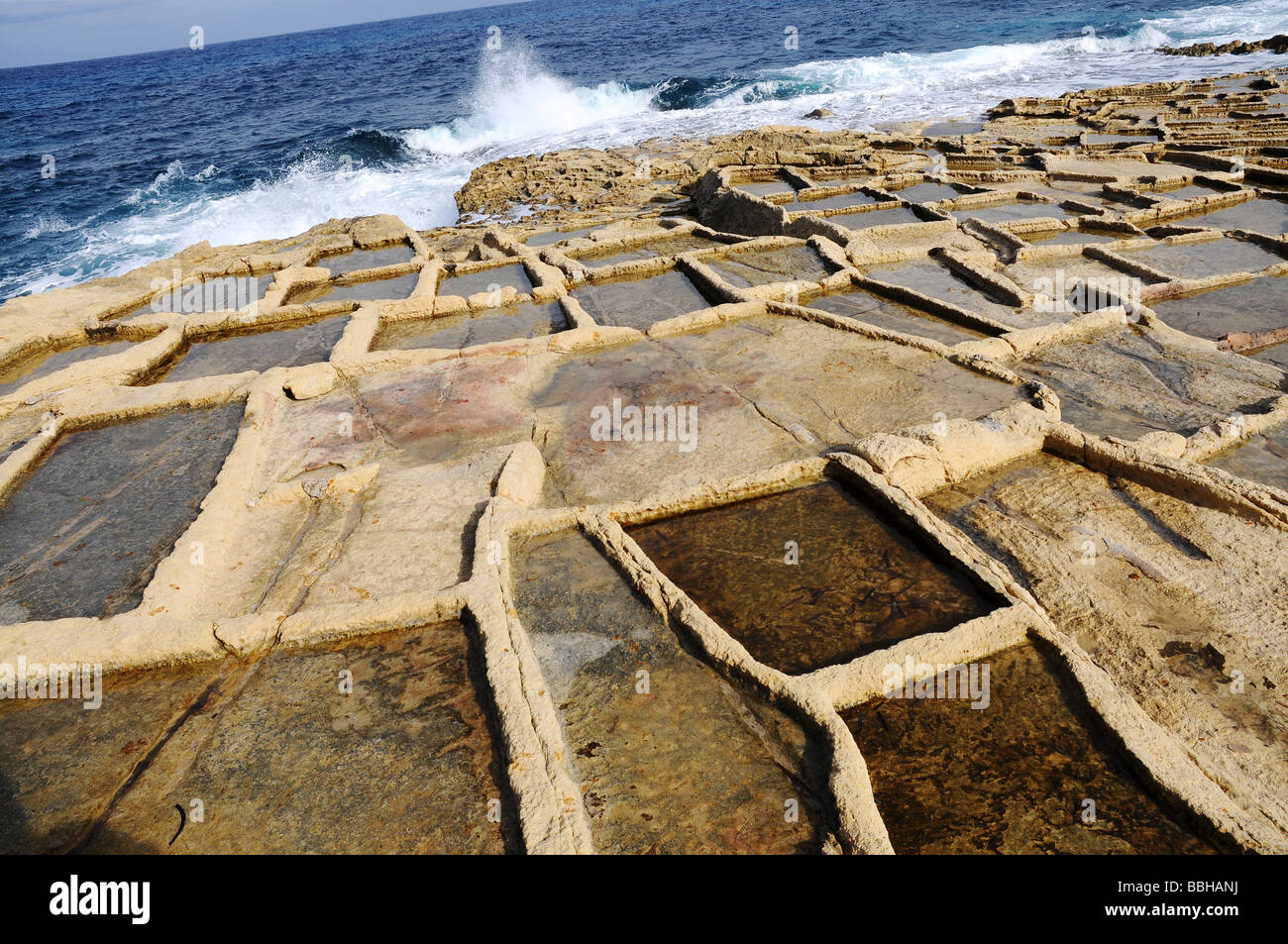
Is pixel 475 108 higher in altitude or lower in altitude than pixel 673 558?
higher

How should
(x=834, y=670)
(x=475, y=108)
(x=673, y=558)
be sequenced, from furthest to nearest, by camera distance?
(x=475, y=108) < (x=673, y=558) < (x=834, y=670)

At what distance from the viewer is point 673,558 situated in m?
3.61

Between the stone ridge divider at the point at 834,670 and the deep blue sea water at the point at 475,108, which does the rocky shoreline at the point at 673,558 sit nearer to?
the stone ridge divider at the point at 834,670

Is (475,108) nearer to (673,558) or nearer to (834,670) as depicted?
(673,558)

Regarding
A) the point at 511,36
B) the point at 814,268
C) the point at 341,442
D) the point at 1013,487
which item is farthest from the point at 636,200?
the point at 511,36

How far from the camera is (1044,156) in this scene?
10891 millimetres

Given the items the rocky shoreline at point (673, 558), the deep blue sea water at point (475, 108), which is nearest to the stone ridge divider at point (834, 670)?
the rocky shoreline at point (673, 558)

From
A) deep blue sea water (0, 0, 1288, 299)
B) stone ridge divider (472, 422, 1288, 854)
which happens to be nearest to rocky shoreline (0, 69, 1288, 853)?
stone ridge divider (472, 422, 1288, 854)

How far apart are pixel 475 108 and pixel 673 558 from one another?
30648 mm

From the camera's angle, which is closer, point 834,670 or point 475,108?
point 834,670

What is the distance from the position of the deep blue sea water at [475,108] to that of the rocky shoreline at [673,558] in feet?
37.5

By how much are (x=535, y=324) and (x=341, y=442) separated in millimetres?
2452

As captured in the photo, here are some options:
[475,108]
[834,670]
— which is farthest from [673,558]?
[475,108]

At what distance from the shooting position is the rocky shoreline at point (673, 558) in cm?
248
